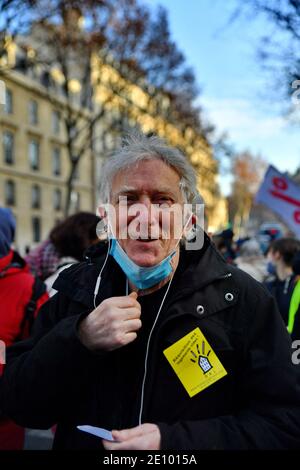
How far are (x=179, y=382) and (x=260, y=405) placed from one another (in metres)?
0.27

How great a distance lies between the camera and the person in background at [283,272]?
12.7 feet

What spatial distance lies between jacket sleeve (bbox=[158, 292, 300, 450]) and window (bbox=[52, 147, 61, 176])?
35.7 meters

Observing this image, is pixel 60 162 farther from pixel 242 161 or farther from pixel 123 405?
pixel 123 405

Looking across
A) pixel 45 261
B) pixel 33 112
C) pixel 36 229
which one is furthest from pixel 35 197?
pixel 45 261

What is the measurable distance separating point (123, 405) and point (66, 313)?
0.41 meters

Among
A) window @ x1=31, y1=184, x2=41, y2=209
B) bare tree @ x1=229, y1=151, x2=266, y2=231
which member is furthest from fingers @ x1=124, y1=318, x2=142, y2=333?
bare tree @ x1=229, y1=151, x2=266, y2=231

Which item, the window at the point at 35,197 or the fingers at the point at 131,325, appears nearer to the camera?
the fingers at the point at 131,325

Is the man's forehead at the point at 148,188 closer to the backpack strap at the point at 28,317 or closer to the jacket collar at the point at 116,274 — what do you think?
the jacket collar at the point at 116,274

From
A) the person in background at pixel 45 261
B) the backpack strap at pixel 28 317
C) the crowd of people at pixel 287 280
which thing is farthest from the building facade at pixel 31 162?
the backpack strap at pixel 28 317

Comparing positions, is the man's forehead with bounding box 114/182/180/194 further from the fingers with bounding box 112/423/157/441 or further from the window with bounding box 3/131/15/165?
the window with bounding box 3/131/15/165

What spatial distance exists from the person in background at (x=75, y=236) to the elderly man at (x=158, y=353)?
1.94m

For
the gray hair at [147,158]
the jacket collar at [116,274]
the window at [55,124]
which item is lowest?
the jacket collar at [116,274]

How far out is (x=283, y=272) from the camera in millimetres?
4375

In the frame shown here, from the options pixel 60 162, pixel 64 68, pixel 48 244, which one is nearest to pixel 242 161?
pixel 60 162
